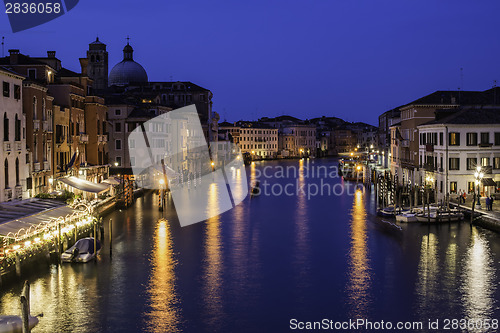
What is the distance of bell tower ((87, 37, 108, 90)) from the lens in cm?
7406

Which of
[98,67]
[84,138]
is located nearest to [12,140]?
[84,138]

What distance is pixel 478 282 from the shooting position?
18031 millimetres

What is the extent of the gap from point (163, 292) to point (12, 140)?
438 inches

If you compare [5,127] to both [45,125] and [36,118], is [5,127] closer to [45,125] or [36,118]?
[36,118]

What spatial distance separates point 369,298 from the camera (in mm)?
16703

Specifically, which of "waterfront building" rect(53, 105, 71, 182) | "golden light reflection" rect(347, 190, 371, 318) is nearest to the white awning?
"waterfront building" rect(53, 105, 71, 182)

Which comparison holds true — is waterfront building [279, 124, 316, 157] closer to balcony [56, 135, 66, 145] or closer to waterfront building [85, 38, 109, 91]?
waterfront building [85, 38, 109, 91]

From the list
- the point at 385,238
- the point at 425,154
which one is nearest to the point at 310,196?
the point at 425,154

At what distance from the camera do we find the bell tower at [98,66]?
74062 millimetres

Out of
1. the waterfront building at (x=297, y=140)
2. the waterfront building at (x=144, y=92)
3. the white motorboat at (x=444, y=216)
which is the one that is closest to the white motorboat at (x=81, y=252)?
the white motorboat at (x=444, y=216)

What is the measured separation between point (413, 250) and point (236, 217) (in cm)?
1183

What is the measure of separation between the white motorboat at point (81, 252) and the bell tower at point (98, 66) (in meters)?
55.8

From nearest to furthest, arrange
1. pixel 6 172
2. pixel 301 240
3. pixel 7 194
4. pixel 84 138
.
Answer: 1. pixel 7 194
2. pixel 6 172
3. pixel 301 240
4. pixel 84 138

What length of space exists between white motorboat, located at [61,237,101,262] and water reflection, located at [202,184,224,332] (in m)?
3.67
